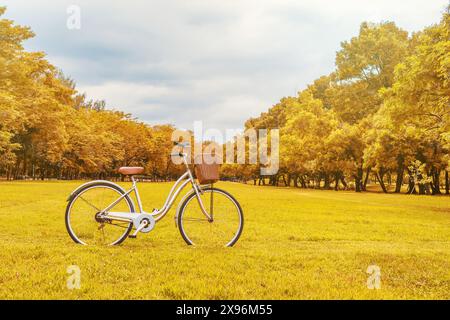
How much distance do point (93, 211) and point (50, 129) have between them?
4405cm

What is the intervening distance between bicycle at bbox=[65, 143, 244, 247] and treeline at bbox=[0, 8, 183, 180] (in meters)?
30.5

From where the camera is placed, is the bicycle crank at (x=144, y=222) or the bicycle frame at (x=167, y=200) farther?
the bicycle frame at (x=167, y=200)

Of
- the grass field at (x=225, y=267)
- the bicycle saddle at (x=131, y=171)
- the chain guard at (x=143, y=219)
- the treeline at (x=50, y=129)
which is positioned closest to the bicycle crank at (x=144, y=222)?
the chain guard at (x=143, y=219)

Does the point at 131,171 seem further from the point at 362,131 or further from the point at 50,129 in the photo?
the point at 362,131

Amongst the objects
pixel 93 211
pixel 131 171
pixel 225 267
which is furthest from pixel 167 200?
pixel 225 267

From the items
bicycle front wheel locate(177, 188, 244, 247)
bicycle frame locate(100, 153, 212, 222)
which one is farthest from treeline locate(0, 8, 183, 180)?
bicycle front wheel locate(177, 188, 244, 247)

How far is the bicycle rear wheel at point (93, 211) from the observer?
7449 mm

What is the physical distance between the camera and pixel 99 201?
24.8 ft

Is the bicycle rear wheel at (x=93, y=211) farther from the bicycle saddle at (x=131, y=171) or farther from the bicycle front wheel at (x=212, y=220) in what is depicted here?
the bicycle front wheel at (x=212, y=220)

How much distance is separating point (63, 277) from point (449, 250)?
734 centimetres

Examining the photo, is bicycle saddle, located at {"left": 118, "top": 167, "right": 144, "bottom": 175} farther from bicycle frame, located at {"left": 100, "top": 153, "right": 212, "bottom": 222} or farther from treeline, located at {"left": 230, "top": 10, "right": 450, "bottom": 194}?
treeline, located at {"left": 230, "top": 10, "right": 450, "bottom": 194}
